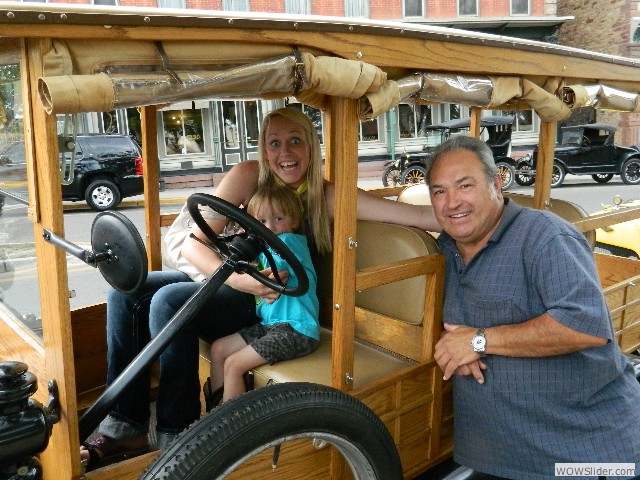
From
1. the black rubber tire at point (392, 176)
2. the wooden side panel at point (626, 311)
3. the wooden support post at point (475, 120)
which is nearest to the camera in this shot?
the wooden side panel at point (626, 311)

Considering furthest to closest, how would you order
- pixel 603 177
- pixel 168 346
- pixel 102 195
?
pixel 603 177, pixel 102 195, pixel 168 346

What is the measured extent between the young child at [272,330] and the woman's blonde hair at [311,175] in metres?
0.10

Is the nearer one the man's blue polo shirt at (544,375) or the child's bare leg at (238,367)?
the man's blue polo shirt at (544,375)

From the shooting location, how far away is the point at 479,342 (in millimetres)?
2174

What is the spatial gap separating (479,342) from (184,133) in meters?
16.3

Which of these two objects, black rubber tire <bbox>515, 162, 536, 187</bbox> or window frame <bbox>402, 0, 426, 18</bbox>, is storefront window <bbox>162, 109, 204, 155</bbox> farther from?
black rubber tire <bbox>515, 162, 536, 187</bbox>

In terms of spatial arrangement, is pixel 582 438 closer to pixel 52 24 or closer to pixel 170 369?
pixel 170 369

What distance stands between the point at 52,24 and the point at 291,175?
1.43m

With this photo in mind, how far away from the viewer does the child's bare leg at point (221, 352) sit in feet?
8.14

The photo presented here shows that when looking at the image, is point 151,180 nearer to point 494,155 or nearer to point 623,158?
point 494,155

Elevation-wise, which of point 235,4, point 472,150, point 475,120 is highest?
point 235,4

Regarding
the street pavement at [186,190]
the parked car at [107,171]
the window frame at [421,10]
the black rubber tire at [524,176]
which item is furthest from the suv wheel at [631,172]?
the parked car at [107,171]

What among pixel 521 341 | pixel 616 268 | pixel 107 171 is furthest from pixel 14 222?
pixel 107 171

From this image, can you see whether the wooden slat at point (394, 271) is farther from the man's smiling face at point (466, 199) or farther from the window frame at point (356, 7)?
the window frame at point (356, 7)
